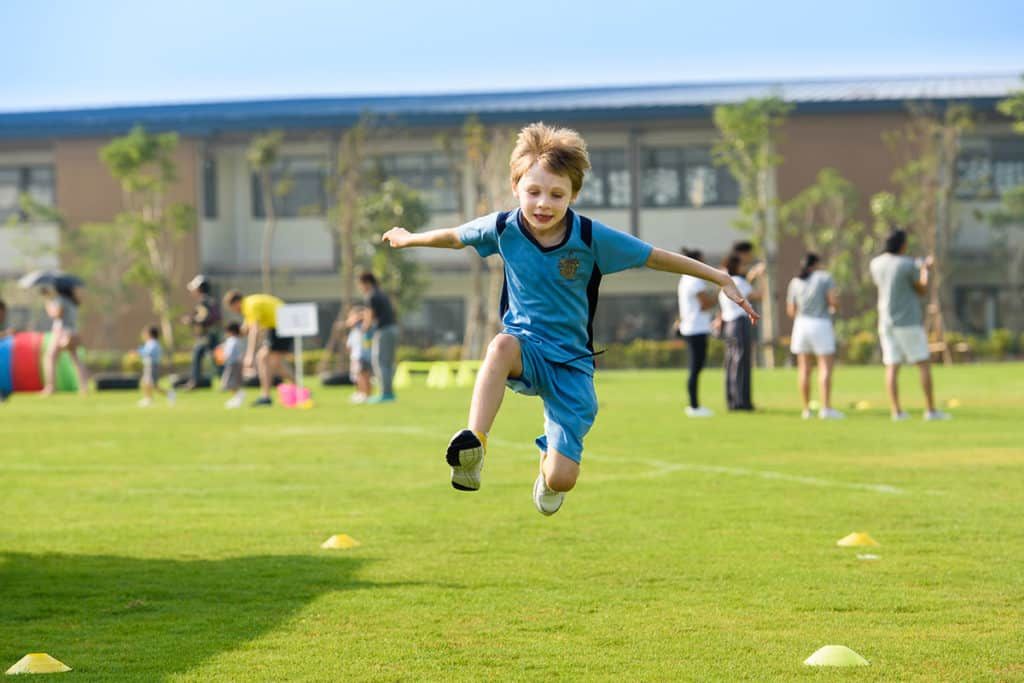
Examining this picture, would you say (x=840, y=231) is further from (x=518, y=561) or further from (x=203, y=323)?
(x=518, y=561)

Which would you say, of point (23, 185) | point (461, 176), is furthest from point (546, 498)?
point (23, 185)

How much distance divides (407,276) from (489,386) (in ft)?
133

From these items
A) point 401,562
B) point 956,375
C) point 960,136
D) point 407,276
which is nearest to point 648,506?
point 401,562

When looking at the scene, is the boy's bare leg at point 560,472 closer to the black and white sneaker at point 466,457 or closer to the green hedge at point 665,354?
the black and white sneaker at point 466,457

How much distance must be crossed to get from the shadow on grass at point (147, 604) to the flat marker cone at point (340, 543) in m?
0.37

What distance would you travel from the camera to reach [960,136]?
168 ft

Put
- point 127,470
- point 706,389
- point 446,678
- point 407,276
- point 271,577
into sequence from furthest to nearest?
point 407,276, point 706,389, point 127,470, point 271,577, point 446,678

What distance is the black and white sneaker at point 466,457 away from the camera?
6.73 metres

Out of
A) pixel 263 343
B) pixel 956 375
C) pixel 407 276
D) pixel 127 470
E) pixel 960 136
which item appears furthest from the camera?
pixel 960 136

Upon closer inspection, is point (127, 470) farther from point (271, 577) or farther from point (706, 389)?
point (706, 389)

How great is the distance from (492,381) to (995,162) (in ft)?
154

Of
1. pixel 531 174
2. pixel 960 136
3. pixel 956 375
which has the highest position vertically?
pixel 960 136

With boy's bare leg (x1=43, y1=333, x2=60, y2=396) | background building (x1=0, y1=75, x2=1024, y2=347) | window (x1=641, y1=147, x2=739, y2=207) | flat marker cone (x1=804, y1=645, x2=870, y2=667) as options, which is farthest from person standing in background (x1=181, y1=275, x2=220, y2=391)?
flat marker cone (x1=804, y1=645, x2=870, y2=667)

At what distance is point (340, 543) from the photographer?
31.5 feet
